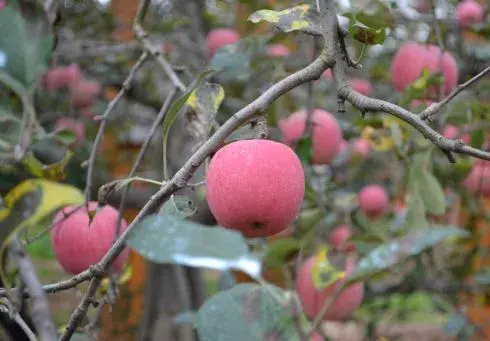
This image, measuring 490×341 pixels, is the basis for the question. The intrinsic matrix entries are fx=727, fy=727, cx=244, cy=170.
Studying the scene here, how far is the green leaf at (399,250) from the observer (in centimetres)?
72

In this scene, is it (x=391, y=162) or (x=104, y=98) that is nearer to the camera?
(x=391, y=162)

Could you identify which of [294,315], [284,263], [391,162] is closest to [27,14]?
[294,315]

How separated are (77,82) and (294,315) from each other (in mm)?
1570

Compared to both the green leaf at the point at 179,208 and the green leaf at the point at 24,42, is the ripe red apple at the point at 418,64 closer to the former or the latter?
the green leaf at the point at 179,208

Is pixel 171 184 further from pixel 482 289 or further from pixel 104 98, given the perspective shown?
pixel 104 98

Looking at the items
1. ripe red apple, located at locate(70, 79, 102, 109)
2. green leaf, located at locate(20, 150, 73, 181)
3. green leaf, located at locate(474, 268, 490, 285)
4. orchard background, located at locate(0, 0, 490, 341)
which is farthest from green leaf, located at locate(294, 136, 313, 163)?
ripe red apple, located at locate(70, 79, 102, 109)

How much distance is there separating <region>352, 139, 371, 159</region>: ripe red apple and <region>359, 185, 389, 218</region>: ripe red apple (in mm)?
160

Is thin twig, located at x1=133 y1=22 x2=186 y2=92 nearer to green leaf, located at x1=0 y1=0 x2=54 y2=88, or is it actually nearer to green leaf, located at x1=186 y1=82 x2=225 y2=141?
green leaf, located at x1=186 y1=82 x2=225 y2=141

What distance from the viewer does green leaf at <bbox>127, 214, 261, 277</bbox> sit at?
0.46 m

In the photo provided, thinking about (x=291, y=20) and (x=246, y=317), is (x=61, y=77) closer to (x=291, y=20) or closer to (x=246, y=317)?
(x=291, y=20)

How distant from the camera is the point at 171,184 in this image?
2.25 feet

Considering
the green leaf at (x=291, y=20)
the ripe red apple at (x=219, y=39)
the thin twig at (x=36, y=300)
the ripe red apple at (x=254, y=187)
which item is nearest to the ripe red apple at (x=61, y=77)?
the ripe red apple at (x=219, y=39)

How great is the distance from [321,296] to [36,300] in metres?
0.86

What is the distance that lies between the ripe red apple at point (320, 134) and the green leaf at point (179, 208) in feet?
2.34
